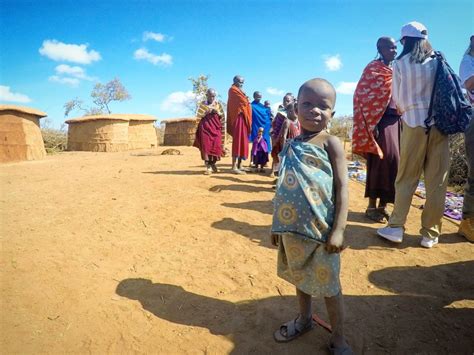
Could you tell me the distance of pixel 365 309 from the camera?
2141 mm

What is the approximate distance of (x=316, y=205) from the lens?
5.22 feet

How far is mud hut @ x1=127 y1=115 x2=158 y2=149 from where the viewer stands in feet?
52.9

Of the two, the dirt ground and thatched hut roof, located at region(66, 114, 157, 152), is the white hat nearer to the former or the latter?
the dirt ground

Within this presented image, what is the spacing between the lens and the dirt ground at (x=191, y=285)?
6.04 ft

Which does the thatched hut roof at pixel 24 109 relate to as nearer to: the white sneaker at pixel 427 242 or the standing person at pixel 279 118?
the standing person at pixel 279 118

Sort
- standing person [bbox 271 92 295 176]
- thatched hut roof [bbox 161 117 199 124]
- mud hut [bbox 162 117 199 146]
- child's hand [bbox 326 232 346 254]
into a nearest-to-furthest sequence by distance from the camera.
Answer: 1. child's hand [bbox 326 232 346 254]
2. standing person [bbox 271 92 295 176]
3. thatched hut roof [bbox 161 117 199 124]
4. mud hut [bbox 162 117 199 146]

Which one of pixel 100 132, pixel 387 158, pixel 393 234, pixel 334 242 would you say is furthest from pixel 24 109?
pixel 334 242

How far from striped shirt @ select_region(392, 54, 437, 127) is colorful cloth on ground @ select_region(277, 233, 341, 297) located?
2.09 metres

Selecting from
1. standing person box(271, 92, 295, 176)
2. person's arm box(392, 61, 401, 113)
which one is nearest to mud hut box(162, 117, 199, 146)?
standing person box(271, 92, 295, 176)

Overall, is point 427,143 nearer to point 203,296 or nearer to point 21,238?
point 203,296

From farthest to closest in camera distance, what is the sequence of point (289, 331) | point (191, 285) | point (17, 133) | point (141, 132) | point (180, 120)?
point (180, 120) < point (141, 132) < point (17, 133) < point (191, 285) < point (289, 331)

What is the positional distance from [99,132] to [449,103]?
14266mm

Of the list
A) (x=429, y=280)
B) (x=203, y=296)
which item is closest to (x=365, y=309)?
(x=429, y=280)

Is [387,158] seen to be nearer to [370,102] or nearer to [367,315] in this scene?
[370,102]
